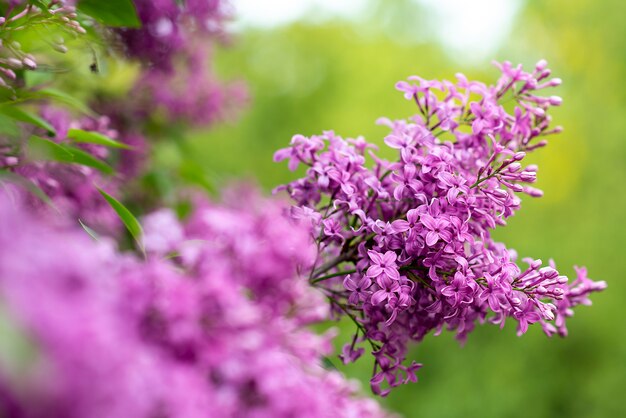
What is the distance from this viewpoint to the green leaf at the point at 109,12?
140 cm

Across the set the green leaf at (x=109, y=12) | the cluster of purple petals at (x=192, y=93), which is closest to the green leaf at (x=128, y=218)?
the green leaf at (x=109, y=12)

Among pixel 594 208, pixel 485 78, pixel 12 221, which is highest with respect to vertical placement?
pixel 485 78

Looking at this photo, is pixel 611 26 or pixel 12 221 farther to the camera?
pixel 611 26

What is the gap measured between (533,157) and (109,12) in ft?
22.0

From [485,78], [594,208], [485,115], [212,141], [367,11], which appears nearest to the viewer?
[485,115]

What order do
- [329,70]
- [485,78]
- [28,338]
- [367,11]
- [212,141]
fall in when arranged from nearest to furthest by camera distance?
[28,338] → [485,78] → [212,141] → [329,70] → [367,11]

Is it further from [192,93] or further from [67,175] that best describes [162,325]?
[192,93]

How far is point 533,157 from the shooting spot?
7527 mm

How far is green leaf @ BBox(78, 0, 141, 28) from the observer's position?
1.40 m

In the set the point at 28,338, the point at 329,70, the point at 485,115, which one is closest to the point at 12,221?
the point at 28,338

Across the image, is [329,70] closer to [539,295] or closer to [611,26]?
[611,26]

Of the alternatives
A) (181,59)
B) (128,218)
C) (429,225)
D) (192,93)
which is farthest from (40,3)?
(192,93)

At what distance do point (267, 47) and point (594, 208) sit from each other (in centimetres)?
512

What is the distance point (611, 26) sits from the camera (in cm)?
759
